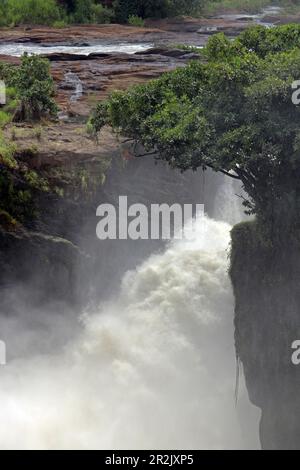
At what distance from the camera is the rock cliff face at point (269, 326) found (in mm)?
13602

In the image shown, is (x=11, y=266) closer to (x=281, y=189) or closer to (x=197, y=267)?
(x=197, y=267)

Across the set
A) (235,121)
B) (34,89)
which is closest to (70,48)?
(34,89)

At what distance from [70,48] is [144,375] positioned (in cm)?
1969

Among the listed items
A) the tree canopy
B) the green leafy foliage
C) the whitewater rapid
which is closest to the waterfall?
the whitewater rapid

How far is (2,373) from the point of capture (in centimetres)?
1593

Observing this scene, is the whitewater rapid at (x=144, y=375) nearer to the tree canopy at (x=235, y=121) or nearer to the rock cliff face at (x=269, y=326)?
the rock cliff face at (x=269, y=326)

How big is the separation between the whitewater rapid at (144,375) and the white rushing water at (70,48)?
15.2 m

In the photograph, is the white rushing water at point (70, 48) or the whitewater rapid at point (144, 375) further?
the white rushing water at point (70, 48)

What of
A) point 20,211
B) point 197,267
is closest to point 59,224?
point 20,211

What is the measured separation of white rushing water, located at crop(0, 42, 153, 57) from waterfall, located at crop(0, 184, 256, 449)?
50.0 ft

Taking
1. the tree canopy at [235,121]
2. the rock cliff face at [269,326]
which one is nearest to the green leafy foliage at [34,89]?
the tree canopy at [235,121]

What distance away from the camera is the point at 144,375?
1598 centimetres

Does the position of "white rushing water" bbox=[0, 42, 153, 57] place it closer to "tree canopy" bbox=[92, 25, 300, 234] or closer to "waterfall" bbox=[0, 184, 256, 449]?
"tree canopy" bbox=[92, 25, 300, 234]

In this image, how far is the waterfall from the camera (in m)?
15.2
